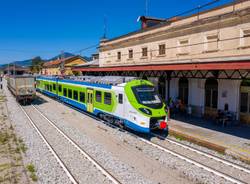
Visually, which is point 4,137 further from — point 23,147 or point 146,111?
point 146,111

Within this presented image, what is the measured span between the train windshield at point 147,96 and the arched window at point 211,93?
5.81 metres

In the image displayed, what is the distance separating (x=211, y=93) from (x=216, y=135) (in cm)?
530

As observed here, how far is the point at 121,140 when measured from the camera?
1254cm

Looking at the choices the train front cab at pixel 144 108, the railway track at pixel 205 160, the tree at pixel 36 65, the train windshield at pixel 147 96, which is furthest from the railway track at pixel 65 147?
the tree at pixel 36 65

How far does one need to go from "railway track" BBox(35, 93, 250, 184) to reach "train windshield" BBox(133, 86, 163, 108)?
1902 millimetres

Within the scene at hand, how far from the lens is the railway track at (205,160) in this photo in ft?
27.2

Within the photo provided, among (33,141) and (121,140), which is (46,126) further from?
(121,140)

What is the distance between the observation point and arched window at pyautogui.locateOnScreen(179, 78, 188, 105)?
19516 millimetres

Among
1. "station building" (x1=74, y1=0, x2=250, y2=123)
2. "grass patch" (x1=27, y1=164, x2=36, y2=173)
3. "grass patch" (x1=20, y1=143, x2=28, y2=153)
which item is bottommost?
"grass patch" (x1=27, y1=164, x2=36, y2=173)

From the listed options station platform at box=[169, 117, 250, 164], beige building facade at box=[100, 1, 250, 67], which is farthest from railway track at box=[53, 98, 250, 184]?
beige building facade at box=[100, 1, 250, 67]

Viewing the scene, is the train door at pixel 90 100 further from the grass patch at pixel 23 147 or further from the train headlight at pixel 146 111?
the grass patch at pixel 23 147

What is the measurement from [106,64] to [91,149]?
74.3ft

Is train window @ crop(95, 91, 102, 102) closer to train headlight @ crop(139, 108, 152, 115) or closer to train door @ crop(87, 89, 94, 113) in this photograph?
train door @ crop(87, 89, 94, 113)

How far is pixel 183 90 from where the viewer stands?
1981cm
